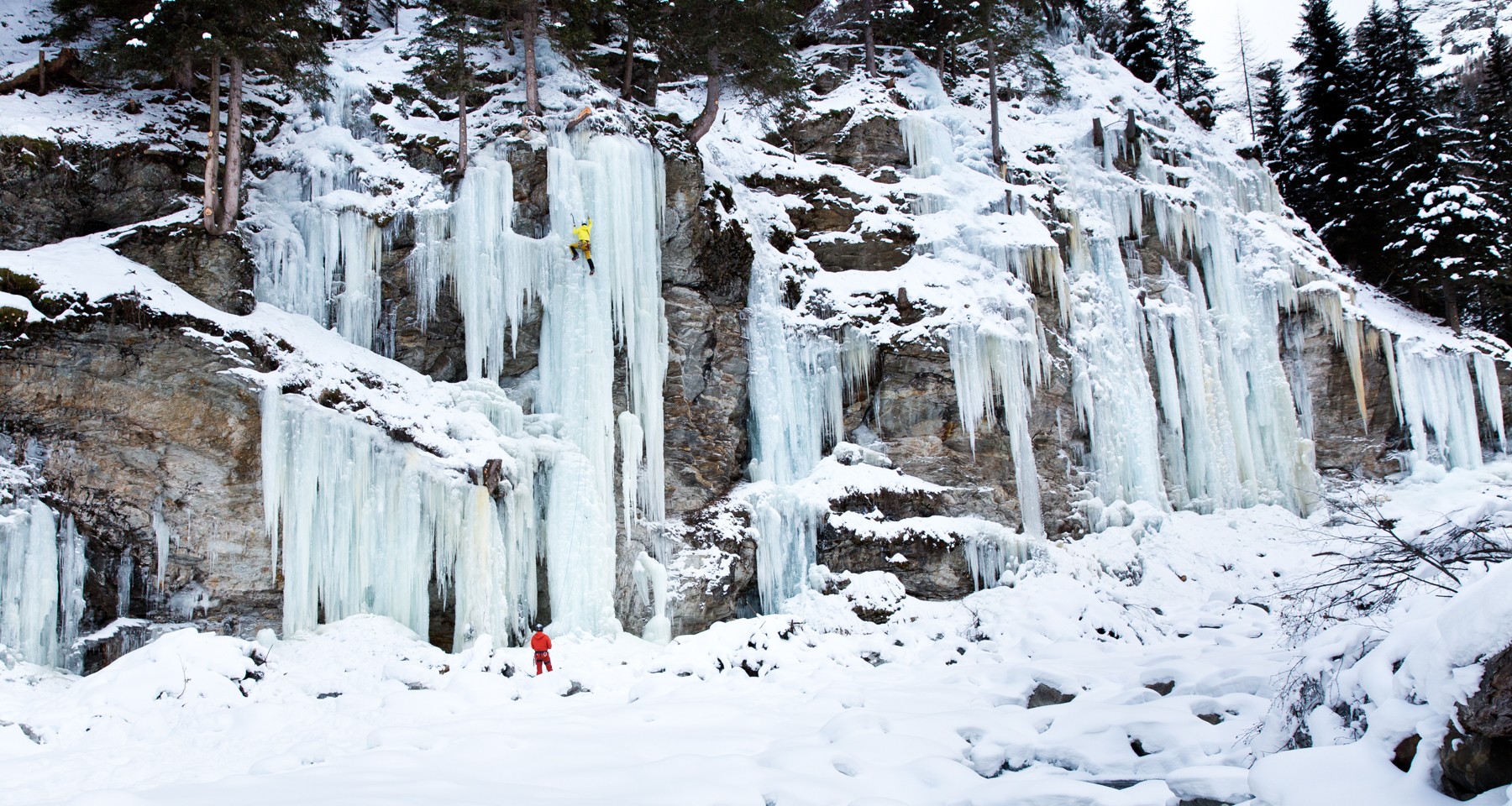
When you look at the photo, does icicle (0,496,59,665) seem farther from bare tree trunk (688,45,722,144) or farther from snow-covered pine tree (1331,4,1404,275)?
snow-covered pine tree (1331,4,1404,275)

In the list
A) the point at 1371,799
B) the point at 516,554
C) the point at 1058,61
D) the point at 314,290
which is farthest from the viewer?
the point at 1058,61

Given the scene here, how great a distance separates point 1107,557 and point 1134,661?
20.8ft

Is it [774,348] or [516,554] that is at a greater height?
[774,348]

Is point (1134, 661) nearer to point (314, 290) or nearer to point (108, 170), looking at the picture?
point (314, 290)

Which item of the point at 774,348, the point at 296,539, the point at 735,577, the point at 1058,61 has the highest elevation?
the point at 1058,61

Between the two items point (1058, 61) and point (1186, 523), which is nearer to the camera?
point (1186, 523)

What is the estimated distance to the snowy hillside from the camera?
291 inches

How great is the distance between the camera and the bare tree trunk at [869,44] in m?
23.0

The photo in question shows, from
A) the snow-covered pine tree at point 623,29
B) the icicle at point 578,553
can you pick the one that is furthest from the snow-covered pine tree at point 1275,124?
the icicle at point 578,553

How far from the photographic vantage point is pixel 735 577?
48.7 ft

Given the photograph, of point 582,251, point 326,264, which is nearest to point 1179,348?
point 582,251

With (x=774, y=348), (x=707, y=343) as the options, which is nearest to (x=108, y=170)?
(x=707, y=343)

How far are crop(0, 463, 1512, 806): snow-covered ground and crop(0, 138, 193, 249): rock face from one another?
23.4 feet

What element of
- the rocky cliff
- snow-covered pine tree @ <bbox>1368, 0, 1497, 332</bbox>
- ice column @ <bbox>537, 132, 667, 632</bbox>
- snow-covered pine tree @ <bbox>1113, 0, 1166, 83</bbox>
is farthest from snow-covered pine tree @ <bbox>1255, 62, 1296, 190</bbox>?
ice column @ <bbox>537, 132, 667, 632</bbox>
